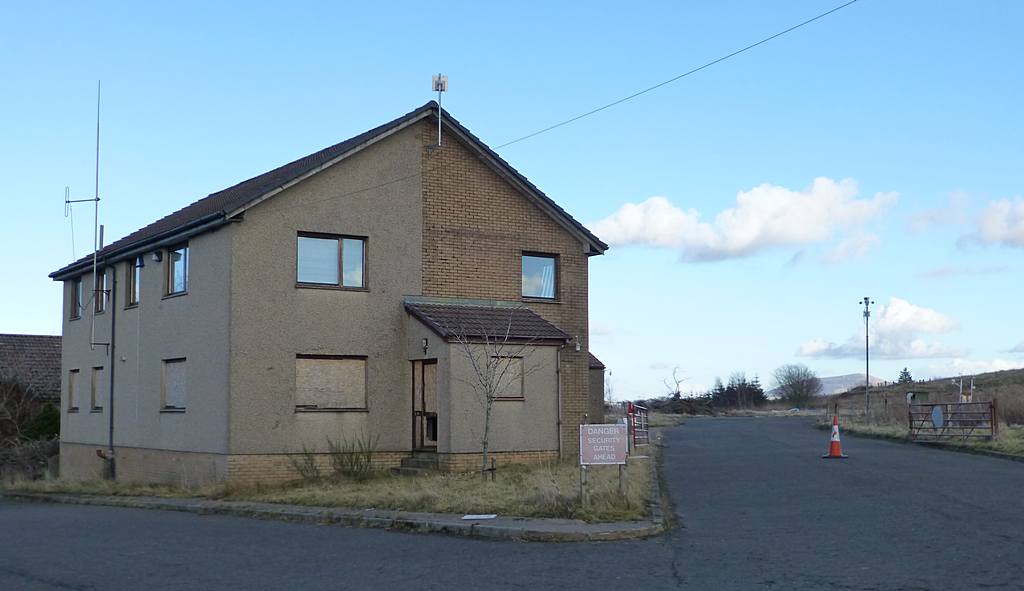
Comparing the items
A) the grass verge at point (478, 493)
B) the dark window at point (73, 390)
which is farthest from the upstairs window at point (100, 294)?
the grass verge at point (478, 493)

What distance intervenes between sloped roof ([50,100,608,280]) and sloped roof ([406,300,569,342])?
2.68m

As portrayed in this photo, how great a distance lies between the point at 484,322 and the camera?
23.5 meters

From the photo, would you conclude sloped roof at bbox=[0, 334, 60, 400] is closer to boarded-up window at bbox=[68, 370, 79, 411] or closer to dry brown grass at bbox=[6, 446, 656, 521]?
boarded-up window at bbox=[68, 370, 79, 411]

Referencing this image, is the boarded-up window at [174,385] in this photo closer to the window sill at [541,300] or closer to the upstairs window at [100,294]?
the upstairs window at [100,294]

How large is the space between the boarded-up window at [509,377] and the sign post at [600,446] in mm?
7992

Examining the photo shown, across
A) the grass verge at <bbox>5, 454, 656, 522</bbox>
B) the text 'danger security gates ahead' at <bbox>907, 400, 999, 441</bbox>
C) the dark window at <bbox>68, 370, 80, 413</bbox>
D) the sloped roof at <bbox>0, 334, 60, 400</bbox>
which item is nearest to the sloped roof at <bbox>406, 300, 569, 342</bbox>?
the grass verge at <bbox>5, 454, 656, 522</bbox>

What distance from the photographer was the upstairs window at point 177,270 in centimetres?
2459

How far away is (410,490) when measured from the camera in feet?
59.3

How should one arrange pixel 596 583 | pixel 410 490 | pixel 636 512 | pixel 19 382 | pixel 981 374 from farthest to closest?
pixel 981 374 → pixel 19 382 → pixel 410 490 → pixel 636 512 → pixel 596 583

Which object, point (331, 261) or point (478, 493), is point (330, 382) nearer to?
point (331, 261)

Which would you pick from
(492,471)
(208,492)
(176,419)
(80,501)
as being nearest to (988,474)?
(492,471)

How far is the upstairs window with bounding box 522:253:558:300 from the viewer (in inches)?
1024

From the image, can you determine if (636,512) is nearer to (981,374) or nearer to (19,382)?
(19,382)

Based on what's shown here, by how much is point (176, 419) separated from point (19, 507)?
392 centimetres
